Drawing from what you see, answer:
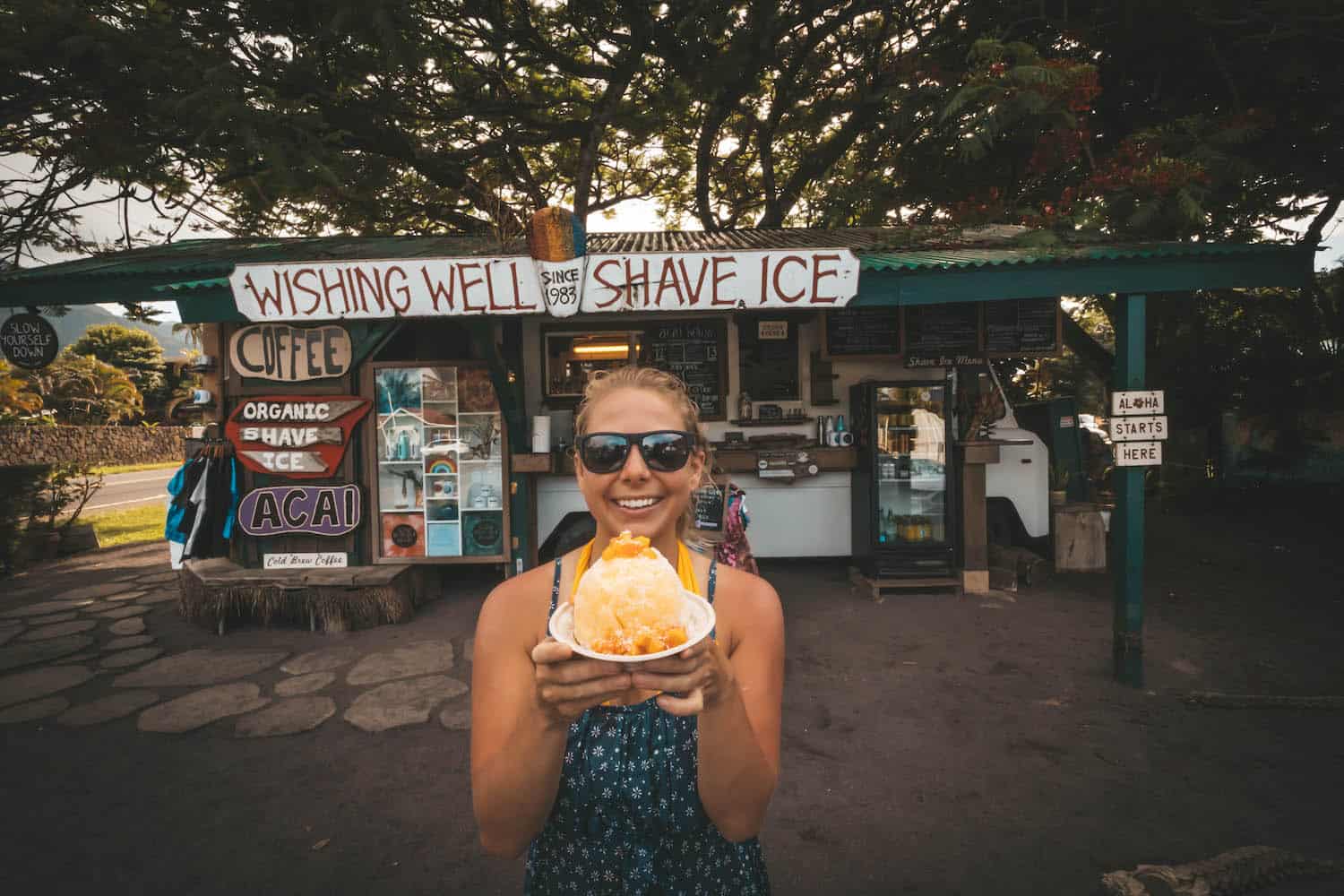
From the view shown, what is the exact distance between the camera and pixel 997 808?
3252 millimetres

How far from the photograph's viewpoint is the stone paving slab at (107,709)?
4.38 meters

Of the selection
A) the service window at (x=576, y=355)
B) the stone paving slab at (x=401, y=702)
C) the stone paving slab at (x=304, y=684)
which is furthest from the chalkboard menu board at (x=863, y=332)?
the stone paving slab at (x=304, y=684)

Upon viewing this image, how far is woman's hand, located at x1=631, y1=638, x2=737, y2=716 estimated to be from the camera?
1036mm

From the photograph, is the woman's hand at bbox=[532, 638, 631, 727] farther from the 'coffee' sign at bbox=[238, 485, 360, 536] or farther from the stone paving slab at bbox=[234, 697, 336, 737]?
the 'coffee' sign at bbox=[238, 485, 360, 536]

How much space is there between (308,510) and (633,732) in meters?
6.65

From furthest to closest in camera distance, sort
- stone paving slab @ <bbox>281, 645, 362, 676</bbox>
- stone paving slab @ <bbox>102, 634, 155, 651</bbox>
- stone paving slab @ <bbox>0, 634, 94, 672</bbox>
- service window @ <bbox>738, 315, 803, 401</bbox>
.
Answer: service window @ <bbox>738, 315, 803, 401</bbox>, stone paving slab @ <bbox>102, 634, 155, 651</bbox>, stone paving slab @ <bbox>0, 634, 94, 672</bbox>, stone paving slab @ <bbox>281, 645, 362, 676</bbox>

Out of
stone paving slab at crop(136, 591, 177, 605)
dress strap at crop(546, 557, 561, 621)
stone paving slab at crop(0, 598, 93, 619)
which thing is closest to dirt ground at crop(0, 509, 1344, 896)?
dress strap at crop(546, 557, 561, 621)

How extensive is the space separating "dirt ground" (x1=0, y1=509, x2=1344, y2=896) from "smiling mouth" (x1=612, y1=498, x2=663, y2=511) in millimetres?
2269

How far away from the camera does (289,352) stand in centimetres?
677

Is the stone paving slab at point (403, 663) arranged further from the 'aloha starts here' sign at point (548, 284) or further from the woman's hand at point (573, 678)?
the woman's hand at point (573, 678)

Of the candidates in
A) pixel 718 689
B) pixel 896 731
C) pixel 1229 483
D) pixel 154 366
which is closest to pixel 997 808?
pixel 896 731

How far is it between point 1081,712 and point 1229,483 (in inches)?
459

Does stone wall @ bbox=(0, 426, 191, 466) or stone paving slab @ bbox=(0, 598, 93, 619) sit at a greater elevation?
stone wall @ bbox=(0, 426, 191, 466)

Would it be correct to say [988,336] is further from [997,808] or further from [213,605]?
[213,605]
